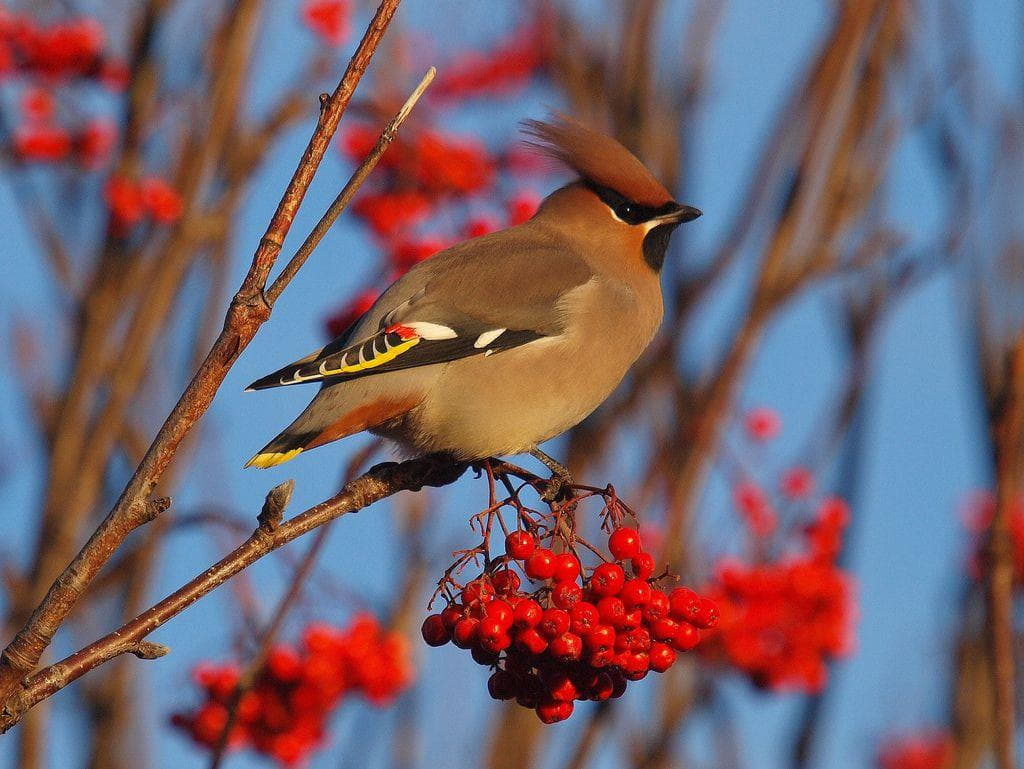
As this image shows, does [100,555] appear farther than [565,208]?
No

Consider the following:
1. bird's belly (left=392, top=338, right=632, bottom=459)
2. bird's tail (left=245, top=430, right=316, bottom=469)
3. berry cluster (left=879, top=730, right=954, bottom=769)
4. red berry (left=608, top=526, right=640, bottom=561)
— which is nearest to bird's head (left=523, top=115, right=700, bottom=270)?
bird's belly (left=392, top=338, right=632, bottom=459)

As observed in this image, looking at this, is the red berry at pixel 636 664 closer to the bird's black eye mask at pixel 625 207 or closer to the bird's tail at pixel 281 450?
the bird's tail at pixel 281 450

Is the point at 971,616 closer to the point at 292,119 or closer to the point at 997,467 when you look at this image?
the point at 997,467

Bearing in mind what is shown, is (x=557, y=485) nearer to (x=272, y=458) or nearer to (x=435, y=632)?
(x=435, y=632)

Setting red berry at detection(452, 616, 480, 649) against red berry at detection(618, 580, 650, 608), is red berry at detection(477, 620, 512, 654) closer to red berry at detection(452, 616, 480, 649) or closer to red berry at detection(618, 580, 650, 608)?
red berry at detection(452, 616, 480, 649)

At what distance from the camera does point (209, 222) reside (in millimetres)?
3236

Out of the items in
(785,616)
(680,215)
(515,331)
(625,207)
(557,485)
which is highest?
(625,207)

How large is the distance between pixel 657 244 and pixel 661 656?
157 centimetres

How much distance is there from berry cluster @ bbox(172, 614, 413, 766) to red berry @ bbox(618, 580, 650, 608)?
1249mm

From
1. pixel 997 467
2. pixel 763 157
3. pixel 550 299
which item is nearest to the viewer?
pixel 997 467

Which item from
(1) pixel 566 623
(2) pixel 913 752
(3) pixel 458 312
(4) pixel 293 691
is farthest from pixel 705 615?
(2) pixel 913 752

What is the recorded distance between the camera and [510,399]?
112 inches

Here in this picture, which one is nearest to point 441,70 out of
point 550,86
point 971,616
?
point 550,86

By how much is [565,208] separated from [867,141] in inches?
29.1
